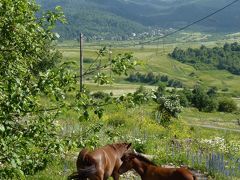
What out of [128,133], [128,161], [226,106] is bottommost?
[226,106]

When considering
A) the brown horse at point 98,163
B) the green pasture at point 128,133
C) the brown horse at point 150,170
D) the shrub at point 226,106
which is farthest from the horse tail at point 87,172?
the shrub at point 226,106

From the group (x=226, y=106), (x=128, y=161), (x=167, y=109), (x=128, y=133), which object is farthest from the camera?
(x=226, y=106)

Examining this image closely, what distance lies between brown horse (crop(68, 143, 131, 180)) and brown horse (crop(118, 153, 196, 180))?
2.29 feet

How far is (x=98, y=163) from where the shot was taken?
13461mm

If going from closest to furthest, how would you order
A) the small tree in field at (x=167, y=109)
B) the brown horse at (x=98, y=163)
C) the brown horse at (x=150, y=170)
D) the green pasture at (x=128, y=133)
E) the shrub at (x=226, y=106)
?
the brown horse at (x=150, y=170)
the brown horse at (x=98, y=163)
the green pasture at (x=128, y=133)
the small tree in field at (x=167, y=109)
the shrub at (x=226, y=106)

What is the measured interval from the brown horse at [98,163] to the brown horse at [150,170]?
698 millimetres

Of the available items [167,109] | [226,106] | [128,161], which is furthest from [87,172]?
[226,106]

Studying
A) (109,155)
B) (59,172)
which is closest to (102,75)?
(109,155)

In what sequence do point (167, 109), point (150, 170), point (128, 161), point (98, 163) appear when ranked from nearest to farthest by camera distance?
point (150, 170) < point (128, 161) < point (98, 163) < point (167, 109)

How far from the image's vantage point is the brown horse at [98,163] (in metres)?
13.0

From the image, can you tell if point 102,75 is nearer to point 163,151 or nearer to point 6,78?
point 6,78

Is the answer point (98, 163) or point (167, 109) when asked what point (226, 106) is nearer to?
point (167, 109)

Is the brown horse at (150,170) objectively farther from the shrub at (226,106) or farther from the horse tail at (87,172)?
the shrub at (226,106)

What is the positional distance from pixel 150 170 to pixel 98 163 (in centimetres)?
172
